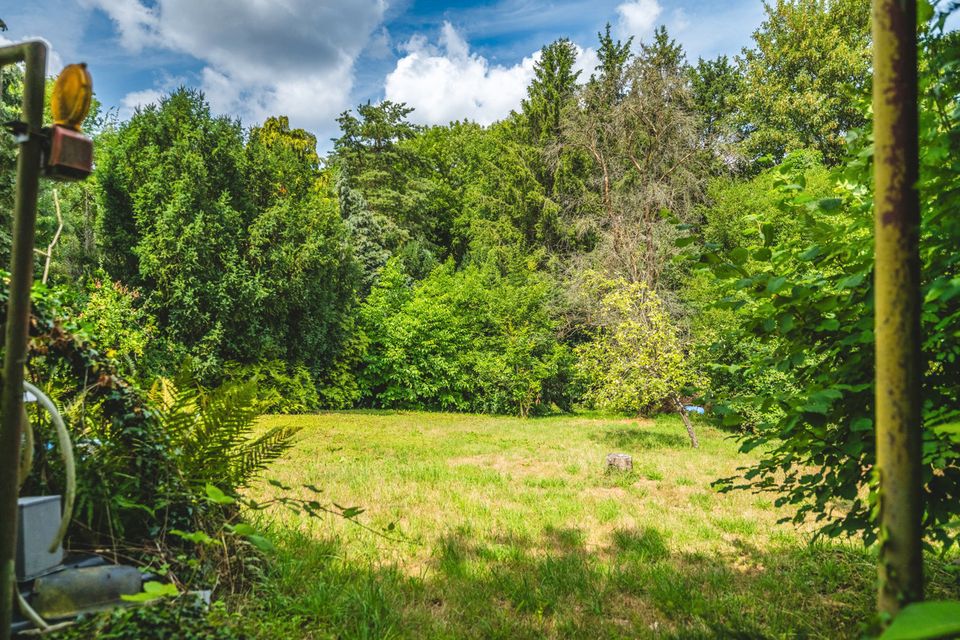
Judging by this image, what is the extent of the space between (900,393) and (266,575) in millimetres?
3251

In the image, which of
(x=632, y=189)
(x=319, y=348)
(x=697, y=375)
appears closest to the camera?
(x=697, y=375)

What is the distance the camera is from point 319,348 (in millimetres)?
17703

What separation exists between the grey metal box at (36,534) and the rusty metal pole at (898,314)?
2310 millimetres

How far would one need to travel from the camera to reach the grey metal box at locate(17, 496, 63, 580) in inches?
66.8

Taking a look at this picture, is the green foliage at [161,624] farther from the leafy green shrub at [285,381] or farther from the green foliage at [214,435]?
Result: the leafy green shrub at [285,381]

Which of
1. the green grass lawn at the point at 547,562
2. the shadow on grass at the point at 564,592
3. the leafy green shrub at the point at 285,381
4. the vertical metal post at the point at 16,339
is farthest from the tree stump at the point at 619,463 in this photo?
the leafy green shrub at the point at 285,381

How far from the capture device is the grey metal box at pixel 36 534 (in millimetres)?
1696

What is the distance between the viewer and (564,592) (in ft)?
12.1

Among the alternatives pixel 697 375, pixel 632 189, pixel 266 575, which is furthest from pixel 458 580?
pixel 632 189

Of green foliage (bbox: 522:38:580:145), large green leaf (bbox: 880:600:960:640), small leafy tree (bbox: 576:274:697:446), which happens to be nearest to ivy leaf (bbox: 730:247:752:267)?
large green leaf (bbox: 880:600:960:640)

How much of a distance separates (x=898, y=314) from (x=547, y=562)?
3946 mm

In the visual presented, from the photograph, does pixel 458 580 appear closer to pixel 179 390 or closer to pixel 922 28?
pixel 179 390

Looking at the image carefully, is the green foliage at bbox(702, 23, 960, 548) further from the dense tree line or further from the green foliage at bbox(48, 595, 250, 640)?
the dense tree line

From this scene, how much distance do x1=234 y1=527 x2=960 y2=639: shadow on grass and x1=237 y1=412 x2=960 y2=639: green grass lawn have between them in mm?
14
